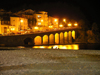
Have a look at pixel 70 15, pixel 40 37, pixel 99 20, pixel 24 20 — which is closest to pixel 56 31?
pixel 40 37

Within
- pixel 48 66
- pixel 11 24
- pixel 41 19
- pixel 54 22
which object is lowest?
pixel 48 66

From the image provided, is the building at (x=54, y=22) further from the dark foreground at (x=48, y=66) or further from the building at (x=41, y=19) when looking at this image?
the dark foreground at (x=48, y=66)

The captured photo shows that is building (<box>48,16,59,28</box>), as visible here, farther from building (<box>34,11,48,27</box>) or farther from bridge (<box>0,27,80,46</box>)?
bridge (<box>0,27,80,46</box>)

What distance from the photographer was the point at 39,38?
42.2 metres

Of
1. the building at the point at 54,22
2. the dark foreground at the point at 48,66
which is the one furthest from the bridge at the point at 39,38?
the dark foreground at the point at 48,66

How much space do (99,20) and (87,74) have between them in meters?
68.8

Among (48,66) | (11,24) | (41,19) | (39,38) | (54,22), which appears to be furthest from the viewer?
(54,22)

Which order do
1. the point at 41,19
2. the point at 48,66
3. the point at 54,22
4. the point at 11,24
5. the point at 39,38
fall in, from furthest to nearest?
the point at 54,22 → the point at 41,19 → the point at 11,24 → the point at 39,38 → the point at 48,66

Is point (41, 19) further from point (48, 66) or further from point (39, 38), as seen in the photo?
point (48, 66)

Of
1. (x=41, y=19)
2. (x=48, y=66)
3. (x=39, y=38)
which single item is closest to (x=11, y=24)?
(x=39, y=38)

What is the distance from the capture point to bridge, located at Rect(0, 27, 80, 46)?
32.4 meters

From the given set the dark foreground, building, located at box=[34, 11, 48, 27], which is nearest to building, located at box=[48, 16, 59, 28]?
building, located at box=[34, 11, 48, 27]

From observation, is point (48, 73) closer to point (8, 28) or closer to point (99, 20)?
point (8, 28)

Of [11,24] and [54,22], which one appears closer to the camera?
[11,24]
